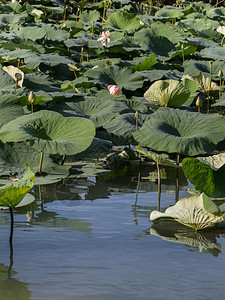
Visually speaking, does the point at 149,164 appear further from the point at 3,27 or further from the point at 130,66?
the point at 3,27

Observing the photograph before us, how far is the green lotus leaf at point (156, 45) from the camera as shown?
464cm

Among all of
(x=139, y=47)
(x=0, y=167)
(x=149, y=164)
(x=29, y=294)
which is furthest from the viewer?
(x=139, y=47)

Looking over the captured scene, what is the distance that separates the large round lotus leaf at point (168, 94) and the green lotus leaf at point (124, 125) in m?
0.29

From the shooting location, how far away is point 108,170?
2.34 metres

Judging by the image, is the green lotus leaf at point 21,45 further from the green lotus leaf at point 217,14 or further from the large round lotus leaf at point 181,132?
the green lotus leaf at point 217,14

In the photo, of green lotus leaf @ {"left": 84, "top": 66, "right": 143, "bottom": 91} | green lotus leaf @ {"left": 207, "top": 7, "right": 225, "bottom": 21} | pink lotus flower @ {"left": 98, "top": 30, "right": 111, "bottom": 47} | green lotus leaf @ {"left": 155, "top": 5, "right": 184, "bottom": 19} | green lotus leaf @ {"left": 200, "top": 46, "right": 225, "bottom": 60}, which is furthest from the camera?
green lotus leaf @ {"left": 207, "top": 7, "right": 225, "bottom": 21}

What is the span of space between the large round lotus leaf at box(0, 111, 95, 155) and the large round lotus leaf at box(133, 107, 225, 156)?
0.24 meters

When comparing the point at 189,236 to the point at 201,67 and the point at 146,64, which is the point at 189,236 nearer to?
the point at 146,64

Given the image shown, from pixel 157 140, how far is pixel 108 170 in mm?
288

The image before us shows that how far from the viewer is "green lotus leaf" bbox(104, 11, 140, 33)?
5559 mm

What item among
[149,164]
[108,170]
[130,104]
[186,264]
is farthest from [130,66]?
[186,264]

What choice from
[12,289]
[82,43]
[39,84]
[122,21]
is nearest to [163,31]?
[122,21]

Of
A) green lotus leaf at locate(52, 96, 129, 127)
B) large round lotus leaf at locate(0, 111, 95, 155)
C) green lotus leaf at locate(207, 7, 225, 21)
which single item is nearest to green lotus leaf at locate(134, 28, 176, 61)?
green lotus leaf at locate(52, 96, 129, 127)

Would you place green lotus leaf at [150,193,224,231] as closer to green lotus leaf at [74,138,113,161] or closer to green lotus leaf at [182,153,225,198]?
green lotus leaf at [182,153,225,198]
